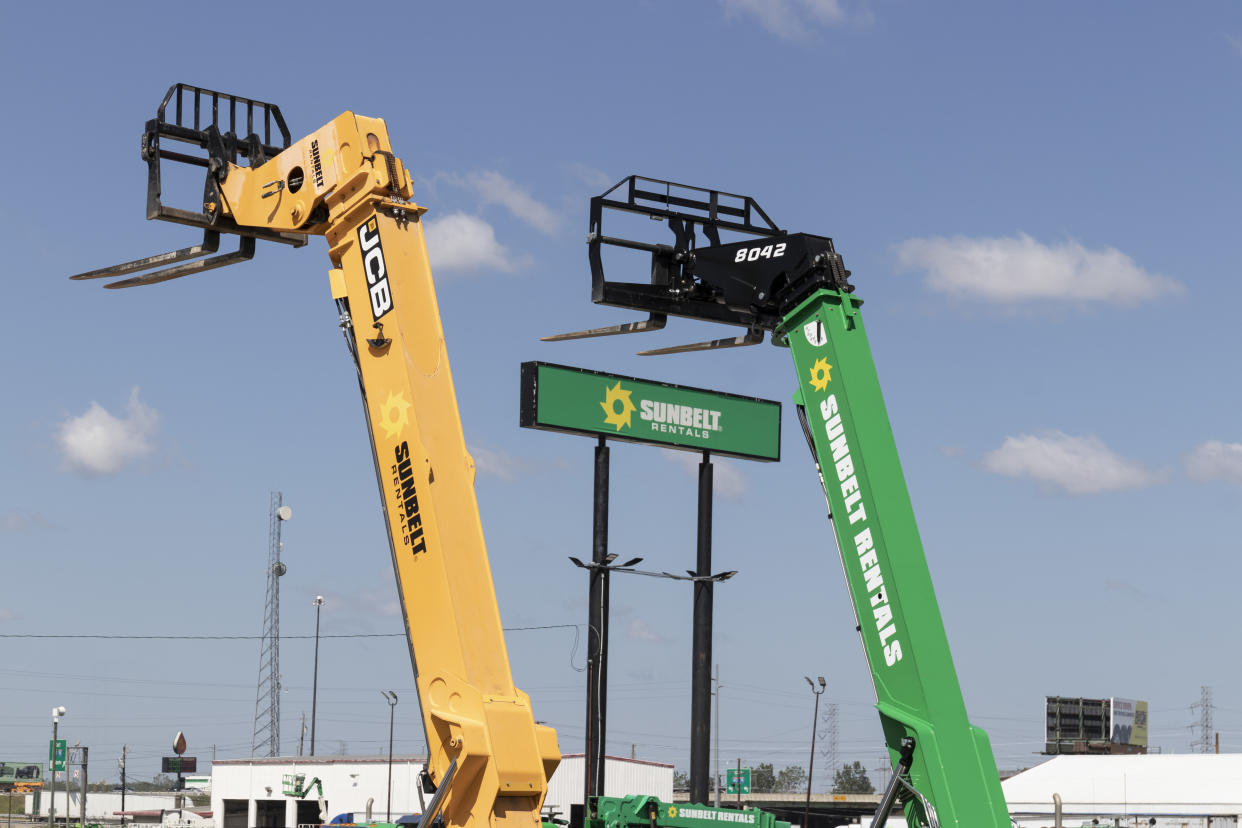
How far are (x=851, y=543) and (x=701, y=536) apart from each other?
23463 mm

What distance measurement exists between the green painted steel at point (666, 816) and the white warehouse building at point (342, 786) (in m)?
45.1

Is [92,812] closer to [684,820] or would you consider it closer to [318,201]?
[684,820]

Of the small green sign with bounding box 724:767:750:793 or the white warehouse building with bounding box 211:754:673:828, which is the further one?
the small green sign with bounding box 724:767:750:793

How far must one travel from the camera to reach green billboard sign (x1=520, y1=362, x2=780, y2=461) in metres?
31.7

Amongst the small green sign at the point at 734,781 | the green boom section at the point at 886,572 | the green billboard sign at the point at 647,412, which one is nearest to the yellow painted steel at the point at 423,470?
the green boom section at the point at 886,572

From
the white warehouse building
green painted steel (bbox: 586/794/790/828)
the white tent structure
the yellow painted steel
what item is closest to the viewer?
the yellow painted steel

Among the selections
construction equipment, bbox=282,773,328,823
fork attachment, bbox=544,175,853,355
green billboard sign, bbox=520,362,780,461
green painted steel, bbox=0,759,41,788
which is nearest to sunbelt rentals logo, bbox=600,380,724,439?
green billboard sign, bbox=520,362,780,461

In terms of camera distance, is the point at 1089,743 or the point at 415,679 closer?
the point at 415,679

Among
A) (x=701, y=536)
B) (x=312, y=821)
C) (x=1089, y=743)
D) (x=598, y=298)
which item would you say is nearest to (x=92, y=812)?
(x=312, y=821)

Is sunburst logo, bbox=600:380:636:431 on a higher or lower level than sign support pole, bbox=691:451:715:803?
higher

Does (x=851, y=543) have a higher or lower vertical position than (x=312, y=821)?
higher

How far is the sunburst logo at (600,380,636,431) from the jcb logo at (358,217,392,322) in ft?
74.1

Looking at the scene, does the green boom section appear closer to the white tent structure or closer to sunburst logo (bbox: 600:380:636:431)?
sunburst logo (bbox: 600:380:636:431)

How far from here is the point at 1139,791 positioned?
64.2 m
